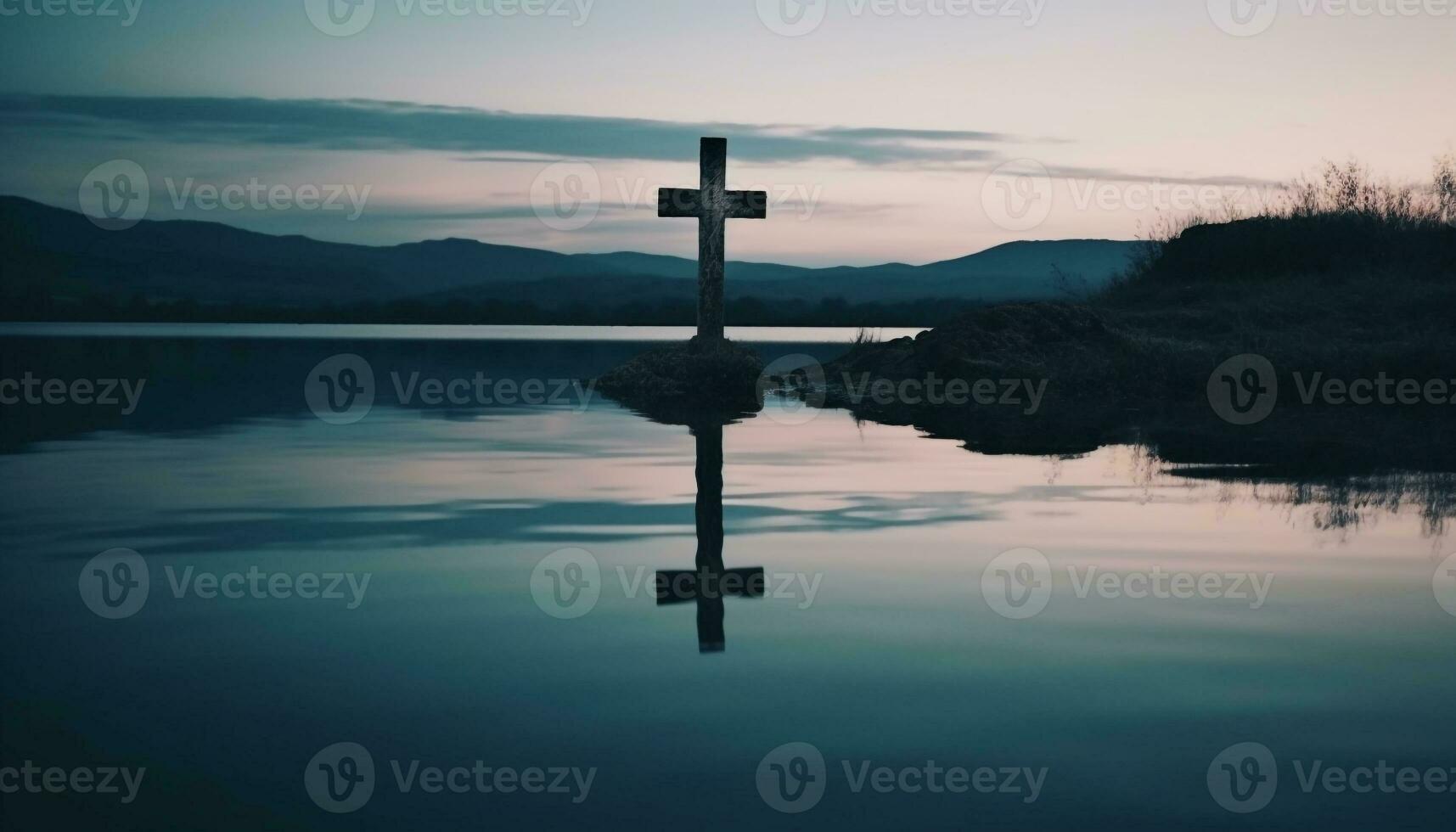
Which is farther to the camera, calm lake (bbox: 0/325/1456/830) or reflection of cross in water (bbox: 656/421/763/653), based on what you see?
reflection of cross in water (bbox: 656/421/763/653)

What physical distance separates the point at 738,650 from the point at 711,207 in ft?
51.2

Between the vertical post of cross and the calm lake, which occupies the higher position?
the vertical post of cross

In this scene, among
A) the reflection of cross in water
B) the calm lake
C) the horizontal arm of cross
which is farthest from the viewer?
the horizontal arm of cross

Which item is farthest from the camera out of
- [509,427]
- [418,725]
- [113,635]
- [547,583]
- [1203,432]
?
[509,427]

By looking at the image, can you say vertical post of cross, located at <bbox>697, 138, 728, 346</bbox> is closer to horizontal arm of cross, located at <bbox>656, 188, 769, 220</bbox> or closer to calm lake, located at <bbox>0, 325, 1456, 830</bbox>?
horizontal arm of cross, located at <bbox>656, 188, 769, 220</bbox>

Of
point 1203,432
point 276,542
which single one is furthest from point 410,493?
point 1203,432

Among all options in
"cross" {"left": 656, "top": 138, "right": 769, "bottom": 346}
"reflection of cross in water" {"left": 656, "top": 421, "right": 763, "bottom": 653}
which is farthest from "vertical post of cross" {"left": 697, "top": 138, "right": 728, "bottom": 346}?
"reflection of cross in water" {"left": 656, "top": 421, "right": 763, "bottom": 653}

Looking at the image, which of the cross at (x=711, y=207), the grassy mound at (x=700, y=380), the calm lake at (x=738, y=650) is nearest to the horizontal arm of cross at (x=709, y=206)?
the cross at (x=711, y=207)

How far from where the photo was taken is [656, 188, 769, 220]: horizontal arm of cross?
20344mm

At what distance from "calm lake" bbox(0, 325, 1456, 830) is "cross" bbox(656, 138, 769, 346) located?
902cm

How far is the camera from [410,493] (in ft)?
35.0

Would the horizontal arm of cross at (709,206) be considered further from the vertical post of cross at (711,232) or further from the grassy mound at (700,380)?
the grassy mound at (700,380)

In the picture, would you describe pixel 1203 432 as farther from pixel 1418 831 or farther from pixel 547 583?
pixel 1418 831

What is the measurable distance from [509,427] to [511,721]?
42.3ft
